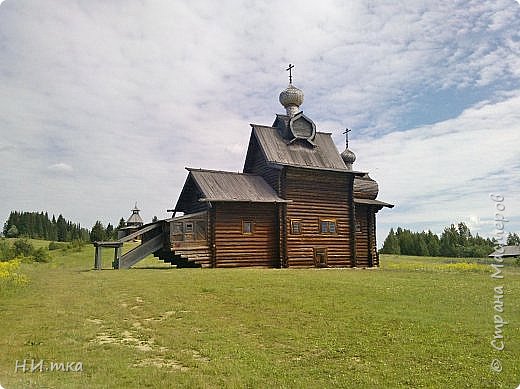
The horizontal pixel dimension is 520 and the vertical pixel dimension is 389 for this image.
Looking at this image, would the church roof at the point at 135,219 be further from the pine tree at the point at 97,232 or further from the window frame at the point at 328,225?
the window frame at the point at 328,225

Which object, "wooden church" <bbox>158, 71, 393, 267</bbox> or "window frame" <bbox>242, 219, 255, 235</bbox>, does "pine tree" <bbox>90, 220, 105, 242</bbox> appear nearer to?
"wooden church" <bbox>158, 71, 393, 267</bbox>

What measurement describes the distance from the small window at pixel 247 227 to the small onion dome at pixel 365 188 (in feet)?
36.4

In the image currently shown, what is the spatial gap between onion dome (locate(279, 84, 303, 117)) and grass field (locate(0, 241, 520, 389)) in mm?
22042

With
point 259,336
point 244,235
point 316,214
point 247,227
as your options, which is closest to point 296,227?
point 316,214

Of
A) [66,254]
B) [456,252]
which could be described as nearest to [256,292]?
[66,254]

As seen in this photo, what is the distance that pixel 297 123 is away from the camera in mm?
34812

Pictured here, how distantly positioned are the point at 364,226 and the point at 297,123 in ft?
31.1

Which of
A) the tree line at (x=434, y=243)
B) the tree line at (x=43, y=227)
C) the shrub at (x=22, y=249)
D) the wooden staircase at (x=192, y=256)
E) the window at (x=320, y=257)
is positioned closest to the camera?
the wooden staircase at (x=192, y=256)

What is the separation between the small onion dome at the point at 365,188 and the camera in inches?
1475

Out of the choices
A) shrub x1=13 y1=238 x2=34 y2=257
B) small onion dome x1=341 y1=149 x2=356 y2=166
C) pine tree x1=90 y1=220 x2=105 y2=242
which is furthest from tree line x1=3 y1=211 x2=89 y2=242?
small onion dome x1=341 y1=149 x2=356 y2=166

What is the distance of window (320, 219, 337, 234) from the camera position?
3250 centimetres

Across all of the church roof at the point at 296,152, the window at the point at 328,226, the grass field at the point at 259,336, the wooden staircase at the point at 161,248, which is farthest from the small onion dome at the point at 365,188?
the grass field at the point at 259,336

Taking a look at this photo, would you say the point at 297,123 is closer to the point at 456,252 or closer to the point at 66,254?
the point at 66,254

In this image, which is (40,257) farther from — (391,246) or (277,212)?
(391,246)
